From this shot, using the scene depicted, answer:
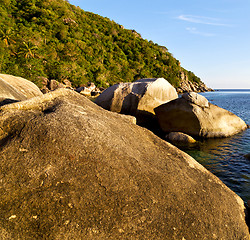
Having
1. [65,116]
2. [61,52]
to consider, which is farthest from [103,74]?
[65,116]

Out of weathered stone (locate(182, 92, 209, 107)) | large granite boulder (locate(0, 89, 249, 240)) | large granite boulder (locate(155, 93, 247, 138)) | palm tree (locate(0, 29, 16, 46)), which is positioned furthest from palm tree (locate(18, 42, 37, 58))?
large granite boulder (locate(0, 89, 249, 240))

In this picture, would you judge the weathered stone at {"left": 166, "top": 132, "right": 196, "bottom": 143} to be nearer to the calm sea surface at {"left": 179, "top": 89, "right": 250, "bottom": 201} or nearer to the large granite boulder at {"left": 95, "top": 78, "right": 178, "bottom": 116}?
the calm sea surface at {"left": 179, "top": 89, "right": 250, "bottom": 201}

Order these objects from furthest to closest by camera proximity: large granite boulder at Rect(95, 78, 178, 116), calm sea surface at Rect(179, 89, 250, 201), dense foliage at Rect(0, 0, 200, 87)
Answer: dense foliage at Rect(0, 0, 200, 87) → large granite boulder at Rect(95, 78, 178, 116) → calm sea surface at Rect(179, 89, 250, 201)

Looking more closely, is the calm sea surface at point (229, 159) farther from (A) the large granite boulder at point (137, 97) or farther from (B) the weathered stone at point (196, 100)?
(A) the large granite boulder at point (137, 97)

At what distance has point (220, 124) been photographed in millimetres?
12141

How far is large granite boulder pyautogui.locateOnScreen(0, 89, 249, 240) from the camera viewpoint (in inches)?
91.4

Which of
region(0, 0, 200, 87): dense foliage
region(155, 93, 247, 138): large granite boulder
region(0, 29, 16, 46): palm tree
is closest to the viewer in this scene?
region(155, 93, 247, 138): large granite boulder

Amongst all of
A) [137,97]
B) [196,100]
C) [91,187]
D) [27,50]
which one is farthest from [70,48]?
[91,187]

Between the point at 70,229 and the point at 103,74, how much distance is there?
57726 mm

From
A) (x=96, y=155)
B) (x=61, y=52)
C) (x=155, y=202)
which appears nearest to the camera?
(x=155, y=202)

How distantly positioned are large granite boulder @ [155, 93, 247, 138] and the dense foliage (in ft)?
87.7

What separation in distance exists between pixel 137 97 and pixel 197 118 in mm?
4449

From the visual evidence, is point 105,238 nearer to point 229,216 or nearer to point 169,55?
point 229,216

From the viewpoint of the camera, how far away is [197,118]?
11.6m
